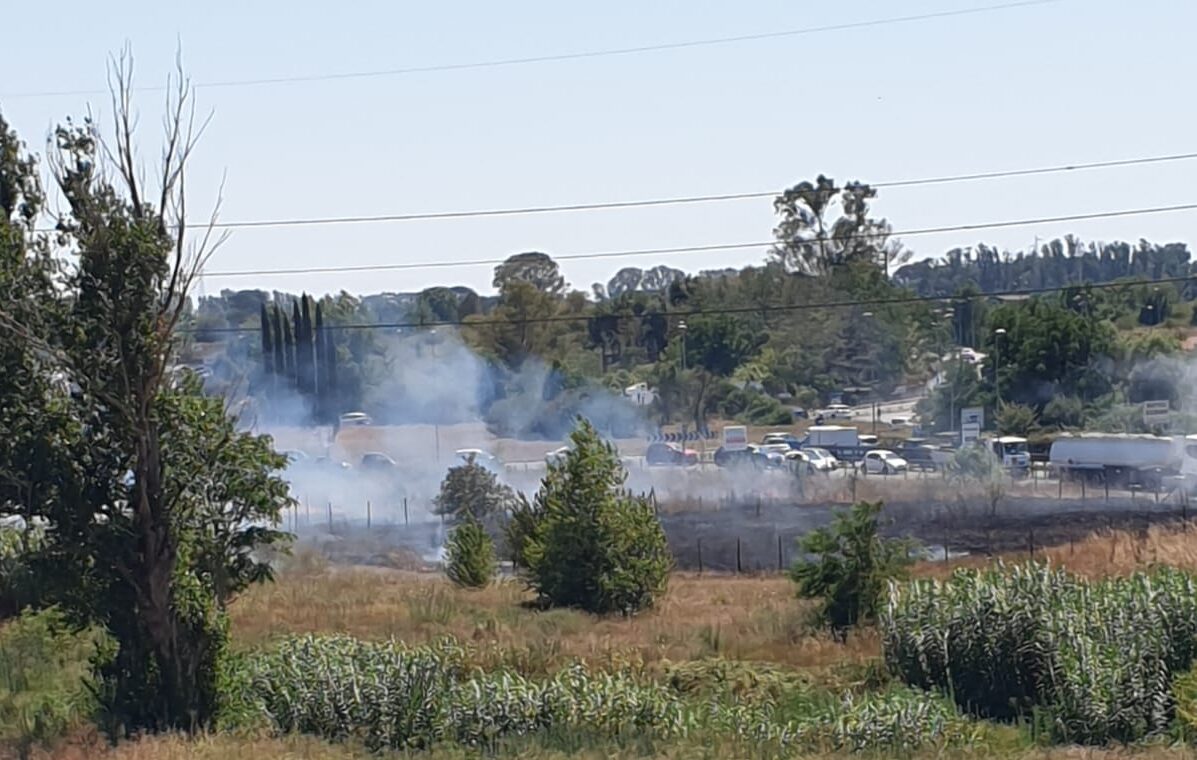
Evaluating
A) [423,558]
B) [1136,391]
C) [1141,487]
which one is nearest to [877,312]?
[1136,391]

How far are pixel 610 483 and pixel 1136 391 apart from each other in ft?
156

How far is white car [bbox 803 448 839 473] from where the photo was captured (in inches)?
2409

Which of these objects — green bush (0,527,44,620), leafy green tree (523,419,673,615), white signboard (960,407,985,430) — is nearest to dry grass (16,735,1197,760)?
green bush (0,527,44,620)

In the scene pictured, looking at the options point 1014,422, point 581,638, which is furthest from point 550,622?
point 1014,422

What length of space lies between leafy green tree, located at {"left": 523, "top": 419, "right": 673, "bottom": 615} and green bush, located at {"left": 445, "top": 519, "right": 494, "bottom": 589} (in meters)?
3.02

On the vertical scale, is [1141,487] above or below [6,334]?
below

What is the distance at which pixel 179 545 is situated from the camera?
15.8 meters

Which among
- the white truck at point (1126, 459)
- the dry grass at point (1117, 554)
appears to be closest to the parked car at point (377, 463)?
the white truck at point (1126, 459)

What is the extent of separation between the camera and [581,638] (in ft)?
78.1

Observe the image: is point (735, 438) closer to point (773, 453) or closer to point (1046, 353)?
point (773, 453)

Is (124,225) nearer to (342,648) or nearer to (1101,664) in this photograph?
(342,648)

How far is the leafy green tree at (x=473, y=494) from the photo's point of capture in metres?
46.4

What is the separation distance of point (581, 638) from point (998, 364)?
50296 millimetres

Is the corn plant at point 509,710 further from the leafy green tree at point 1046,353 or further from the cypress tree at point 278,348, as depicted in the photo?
the cypress tree at point 278,348
